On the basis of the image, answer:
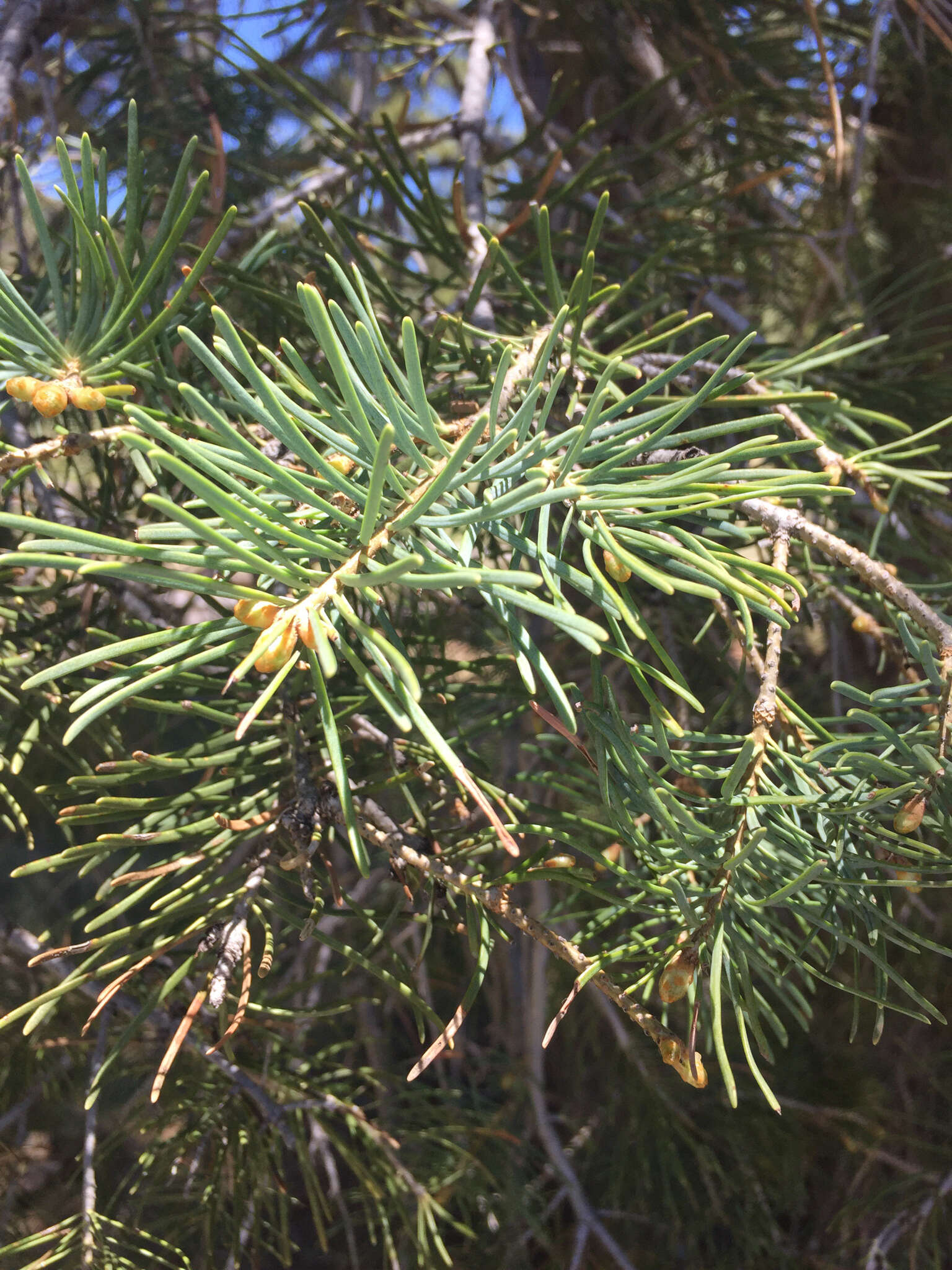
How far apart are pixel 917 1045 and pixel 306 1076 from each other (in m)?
0.67

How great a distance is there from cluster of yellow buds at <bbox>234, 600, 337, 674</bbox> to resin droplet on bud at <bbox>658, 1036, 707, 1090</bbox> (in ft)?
0.62

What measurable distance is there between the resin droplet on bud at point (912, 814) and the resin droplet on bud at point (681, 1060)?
0.34 ft

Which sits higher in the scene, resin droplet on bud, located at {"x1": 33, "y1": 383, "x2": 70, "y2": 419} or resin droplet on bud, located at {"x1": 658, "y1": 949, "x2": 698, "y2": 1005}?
resin droplet on bud, located at {"x1": 33, "y1": 383, "x2": 70, "y2": 419}

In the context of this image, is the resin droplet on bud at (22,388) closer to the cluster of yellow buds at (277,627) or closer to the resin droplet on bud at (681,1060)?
the cluster of yellow buds at (277,627)

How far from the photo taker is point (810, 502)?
1.42ft

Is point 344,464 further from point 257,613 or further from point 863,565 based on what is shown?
point 863,565

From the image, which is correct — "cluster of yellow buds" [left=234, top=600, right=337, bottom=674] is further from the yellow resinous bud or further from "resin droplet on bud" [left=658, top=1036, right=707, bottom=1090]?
"resin droplet on bud" [left=658, top=1036, right=707, bottom=1090]

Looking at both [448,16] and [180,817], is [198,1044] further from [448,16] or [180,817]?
[448,16]

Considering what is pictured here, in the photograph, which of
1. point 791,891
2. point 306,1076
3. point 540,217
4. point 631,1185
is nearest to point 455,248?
point 540,217

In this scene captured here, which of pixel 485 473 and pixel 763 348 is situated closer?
pixel 485 473

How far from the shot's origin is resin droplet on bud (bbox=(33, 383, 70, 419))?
0.27 meters

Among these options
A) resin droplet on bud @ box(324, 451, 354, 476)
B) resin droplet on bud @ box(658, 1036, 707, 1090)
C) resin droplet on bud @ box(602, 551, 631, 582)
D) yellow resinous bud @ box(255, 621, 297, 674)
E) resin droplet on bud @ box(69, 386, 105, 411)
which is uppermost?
resin droplet on bud @ box(69, 386, 105, 411)

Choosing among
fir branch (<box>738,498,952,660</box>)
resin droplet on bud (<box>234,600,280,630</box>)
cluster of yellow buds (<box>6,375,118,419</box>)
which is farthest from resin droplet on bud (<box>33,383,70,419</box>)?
fir branch (<box>738,498,952,660</box>)

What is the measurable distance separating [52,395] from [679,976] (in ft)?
0.97
